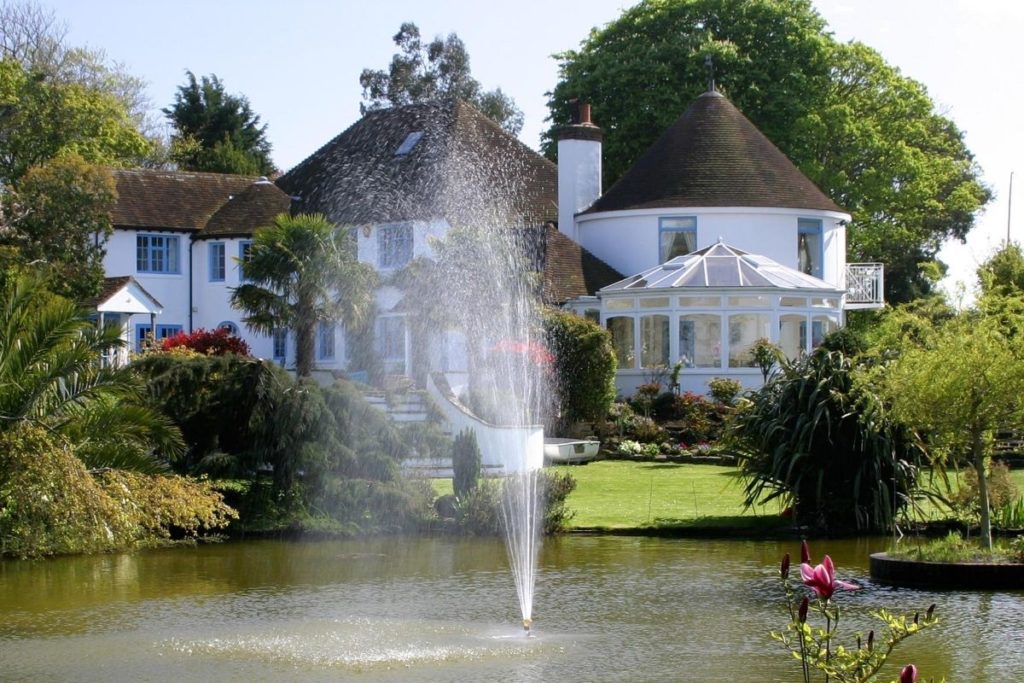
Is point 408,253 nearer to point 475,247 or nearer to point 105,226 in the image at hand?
point 475,247

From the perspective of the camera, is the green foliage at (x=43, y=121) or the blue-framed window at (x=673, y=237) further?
the green foliage at (x=43, y=121)

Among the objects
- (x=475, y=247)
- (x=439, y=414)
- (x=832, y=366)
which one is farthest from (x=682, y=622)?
(x=475, y=247)

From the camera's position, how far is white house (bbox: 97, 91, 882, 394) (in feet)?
127

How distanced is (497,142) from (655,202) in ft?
21.4

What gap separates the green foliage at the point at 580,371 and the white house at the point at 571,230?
4.54 metres

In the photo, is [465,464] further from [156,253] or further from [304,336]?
[156,253]

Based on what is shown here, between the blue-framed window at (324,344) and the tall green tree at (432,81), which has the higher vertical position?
the tall green tree at (432,81)

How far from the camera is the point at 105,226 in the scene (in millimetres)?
43094

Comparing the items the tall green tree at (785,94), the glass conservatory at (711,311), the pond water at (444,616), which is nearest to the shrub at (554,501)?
the pond water at (444,616)

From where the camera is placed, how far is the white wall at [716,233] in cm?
4188

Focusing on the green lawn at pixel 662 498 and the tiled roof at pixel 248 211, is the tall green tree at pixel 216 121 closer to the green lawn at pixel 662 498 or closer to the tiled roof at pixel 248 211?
the tiled roof at pixel 248 211

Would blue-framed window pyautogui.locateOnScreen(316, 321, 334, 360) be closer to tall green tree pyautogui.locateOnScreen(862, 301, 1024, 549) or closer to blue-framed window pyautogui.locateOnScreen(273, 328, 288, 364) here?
blue-framed window pyautogui.locateOnScreen(273, 328, 288, 364)

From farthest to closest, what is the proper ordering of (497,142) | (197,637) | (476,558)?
(497,142) → (476,558) → (197,637)

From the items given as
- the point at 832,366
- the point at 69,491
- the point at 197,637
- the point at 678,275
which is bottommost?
the point at 197,637
